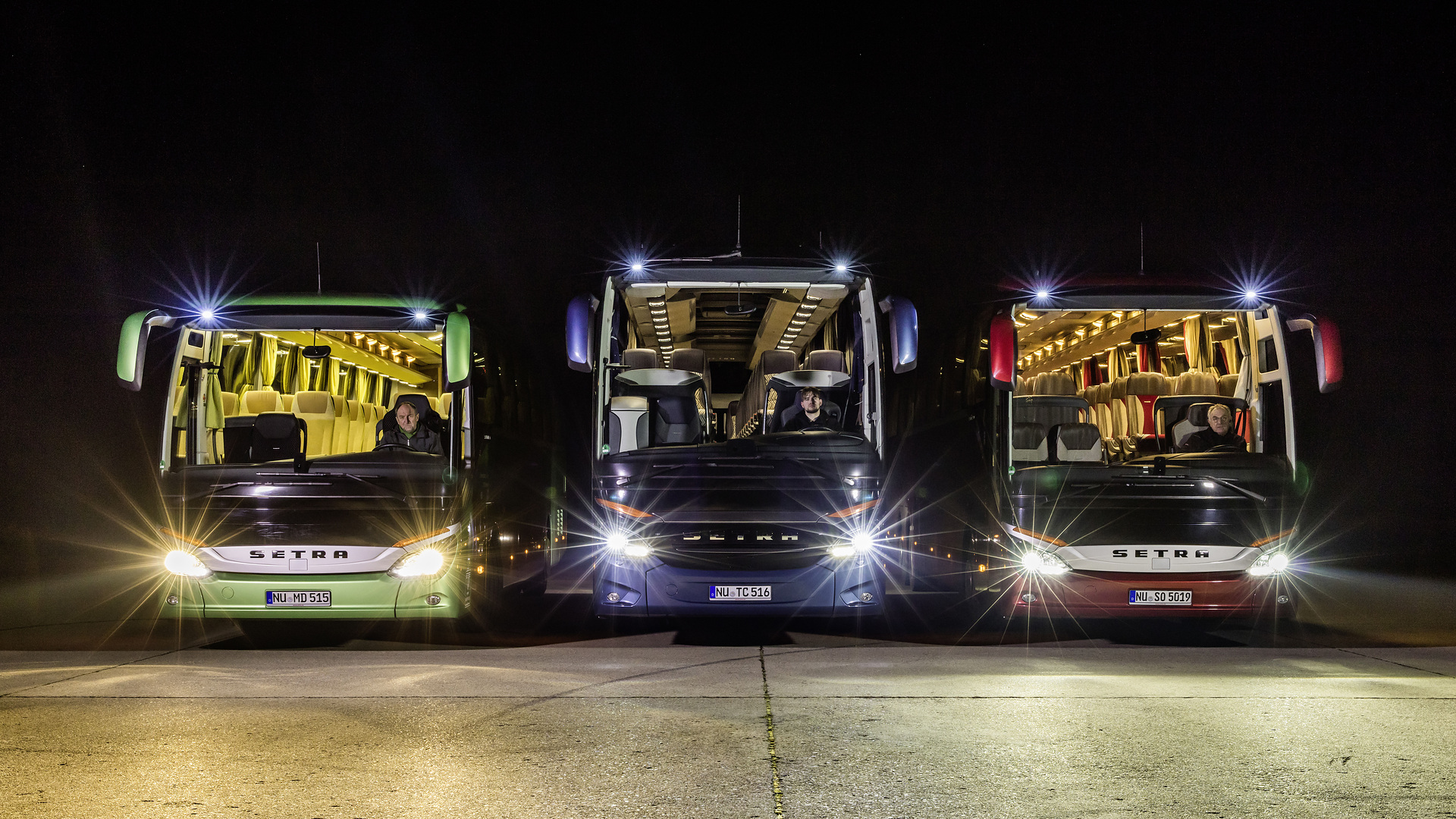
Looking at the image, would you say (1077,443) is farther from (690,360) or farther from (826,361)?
(690,360)

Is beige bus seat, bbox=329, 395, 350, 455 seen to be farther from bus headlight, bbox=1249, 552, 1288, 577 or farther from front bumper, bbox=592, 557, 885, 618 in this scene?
bus headlight, bbox=1249, 552, 1288, 577

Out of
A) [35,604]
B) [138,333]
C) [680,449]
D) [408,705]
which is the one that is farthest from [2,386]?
[408,705]

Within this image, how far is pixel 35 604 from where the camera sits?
1273 centimetres

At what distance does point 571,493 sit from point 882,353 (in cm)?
526

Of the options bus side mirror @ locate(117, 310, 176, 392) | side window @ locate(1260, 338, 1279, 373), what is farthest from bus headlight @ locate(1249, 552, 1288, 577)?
bus side mirror @ locate(117, 310, 176, 392)

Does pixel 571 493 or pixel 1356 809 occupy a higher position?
pixel 571 493

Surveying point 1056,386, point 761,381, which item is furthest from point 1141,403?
point 761,381

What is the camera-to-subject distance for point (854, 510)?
29.7 feet

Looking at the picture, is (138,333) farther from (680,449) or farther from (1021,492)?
(1021,492)

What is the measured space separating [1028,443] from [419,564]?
493 cm

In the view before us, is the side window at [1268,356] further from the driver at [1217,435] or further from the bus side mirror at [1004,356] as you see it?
the bus side mirror at [1004,356]

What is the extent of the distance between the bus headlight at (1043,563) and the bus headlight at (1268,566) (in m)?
1.38

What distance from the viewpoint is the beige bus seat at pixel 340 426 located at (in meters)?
10.3

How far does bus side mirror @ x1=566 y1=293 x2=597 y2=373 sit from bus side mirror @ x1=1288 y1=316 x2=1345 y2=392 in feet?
18.3
